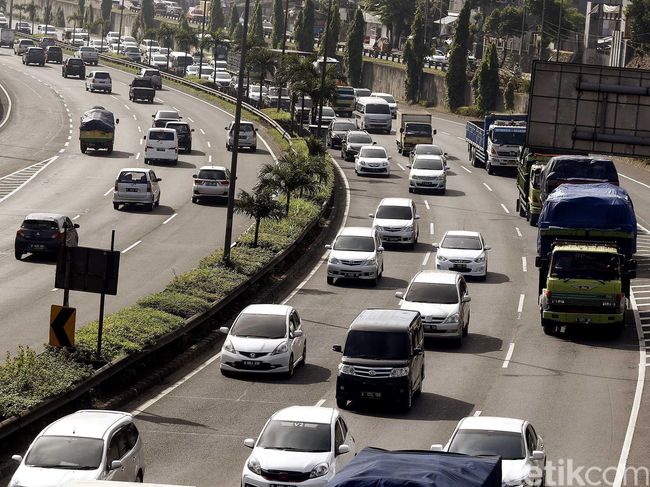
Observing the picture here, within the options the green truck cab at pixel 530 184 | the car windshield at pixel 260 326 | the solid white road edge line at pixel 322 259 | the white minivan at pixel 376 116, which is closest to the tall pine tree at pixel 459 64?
the white minivan at pixel 376 116

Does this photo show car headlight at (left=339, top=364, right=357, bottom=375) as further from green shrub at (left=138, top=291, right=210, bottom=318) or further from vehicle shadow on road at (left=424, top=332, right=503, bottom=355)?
vehicle shadow on road at (left=424, top=332, right=503, bottom=355)

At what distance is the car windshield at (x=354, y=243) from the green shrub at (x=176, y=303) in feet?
32.1

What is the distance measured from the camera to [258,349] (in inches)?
1261

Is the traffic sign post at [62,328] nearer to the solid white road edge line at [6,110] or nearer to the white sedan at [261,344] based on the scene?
the white sedan at [261,344]

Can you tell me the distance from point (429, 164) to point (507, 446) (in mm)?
47891

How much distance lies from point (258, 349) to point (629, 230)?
48.0 feet

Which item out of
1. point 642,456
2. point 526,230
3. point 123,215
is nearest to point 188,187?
point 123,215

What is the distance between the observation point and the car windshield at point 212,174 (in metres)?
61.3

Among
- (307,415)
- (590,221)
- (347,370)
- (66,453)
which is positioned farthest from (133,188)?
(66,453)

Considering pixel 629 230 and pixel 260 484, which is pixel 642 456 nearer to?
pixel 260 484

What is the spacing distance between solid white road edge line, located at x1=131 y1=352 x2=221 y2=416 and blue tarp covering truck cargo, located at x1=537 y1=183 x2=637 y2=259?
12.3m

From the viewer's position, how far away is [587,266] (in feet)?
128

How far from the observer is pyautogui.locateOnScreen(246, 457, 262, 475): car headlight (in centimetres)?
2192

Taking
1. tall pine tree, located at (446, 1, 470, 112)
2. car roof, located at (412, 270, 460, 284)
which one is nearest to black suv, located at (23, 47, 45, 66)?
tall pine tree, located at (446, 1, 470, 112)
